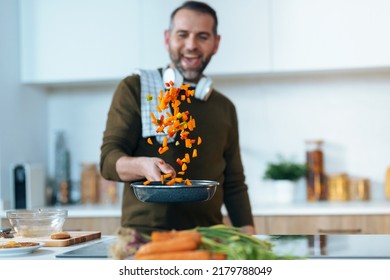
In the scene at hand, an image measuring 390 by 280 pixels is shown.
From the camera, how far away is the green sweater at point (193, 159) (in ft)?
6.93

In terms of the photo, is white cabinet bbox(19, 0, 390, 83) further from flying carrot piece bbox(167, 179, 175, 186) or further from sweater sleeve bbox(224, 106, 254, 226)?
flying carrot piece bbox(167, 179, 175, 186)

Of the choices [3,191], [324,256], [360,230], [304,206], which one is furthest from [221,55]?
[324,256]

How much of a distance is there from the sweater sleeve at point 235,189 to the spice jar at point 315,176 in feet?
3.76

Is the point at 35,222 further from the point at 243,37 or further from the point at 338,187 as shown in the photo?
the point at 338,187

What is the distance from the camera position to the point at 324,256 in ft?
Answer: 4.20

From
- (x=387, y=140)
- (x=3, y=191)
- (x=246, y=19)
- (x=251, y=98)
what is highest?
(x=246, y=19)

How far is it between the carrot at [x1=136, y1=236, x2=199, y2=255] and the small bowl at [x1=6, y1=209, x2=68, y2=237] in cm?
60

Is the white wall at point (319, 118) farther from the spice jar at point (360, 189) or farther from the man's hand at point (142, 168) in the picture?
the man's hand at point (142, 168)

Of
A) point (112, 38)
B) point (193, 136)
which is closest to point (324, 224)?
point (193, 136)

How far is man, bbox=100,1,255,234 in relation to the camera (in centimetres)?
212

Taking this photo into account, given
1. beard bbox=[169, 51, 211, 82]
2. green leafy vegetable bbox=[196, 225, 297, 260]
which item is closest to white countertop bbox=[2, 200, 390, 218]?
beard bbox=[169, 51, 211, 82]

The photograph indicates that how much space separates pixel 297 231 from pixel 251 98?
912mm

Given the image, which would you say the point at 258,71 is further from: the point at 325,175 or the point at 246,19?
the point at 325,175

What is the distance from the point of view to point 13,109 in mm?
3391
